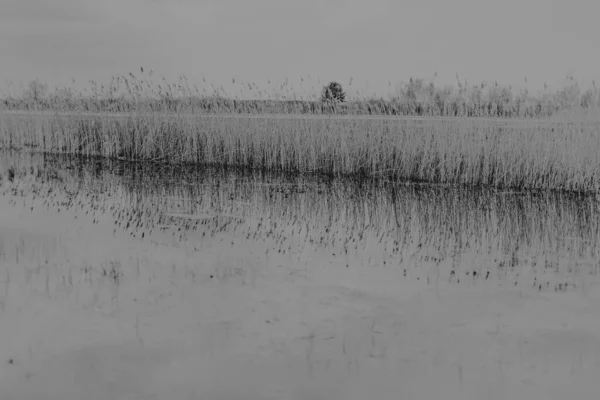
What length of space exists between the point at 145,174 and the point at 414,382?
25.2ft

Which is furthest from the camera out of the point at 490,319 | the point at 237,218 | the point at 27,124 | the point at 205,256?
the point at 27,124

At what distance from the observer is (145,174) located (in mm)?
9633

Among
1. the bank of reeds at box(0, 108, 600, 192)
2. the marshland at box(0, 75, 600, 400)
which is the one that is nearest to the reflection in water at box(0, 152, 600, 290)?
the marshland at box(0, 75, 600, 400)

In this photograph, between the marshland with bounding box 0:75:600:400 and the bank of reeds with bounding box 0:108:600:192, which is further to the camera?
the bank of reeds with bounding box 0:108:600:192

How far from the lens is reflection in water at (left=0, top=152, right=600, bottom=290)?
4719mm

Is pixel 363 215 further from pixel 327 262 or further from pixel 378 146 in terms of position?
pixel 378 146

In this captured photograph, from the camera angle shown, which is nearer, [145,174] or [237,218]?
[237,218]

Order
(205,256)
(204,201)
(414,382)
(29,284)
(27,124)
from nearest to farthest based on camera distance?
1. (414,382)
2. (29,284)
3. (205,256)
4. (204,201)
5. (27,124)

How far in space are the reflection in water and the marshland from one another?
3cm

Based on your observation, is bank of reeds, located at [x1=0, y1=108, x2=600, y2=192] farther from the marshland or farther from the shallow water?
the shallow water

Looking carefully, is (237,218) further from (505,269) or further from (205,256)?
(505,269)

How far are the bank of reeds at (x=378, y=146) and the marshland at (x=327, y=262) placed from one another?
40mm

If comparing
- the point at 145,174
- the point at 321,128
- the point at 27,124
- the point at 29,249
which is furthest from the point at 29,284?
the point at 27,124

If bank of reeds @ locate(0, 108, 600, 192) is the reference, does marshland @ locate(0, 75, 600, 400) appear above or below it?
below
